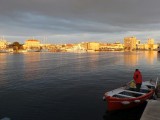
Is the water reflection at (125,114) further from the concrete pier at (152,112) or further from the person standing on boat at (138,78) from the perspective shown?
the concrete pier at (152,112)

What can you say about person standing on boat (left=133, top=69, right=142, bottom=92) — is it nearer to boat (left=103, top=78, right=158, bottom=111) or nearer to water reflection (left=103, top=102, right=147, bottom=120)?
boat (left=103, top=78, right=158, bottom=111)

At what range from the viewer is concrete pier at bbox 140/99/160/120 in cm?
1800

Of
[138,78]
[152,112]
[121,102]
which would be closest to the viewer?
[152,112]

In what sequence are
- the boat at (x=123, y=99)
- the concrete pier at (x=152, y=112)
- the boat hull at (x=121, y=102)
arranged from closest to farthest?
the concrete pier at (x=152, y=112)
the boat hull at (x=121, y=102)
the boat at (x=123, y=99)

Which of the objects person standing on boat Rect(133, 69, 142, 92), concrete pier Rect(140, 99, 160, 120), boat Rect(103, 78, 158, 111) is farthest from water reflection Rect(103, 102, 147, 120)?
concrete pier Rect(140, 99, 160, 120)

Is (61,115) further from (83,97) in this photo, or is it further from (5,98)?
(5,98)

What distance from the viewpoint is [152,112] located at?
753 inches

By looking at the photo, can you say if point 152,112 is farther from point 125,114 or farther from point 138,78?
point 138,78

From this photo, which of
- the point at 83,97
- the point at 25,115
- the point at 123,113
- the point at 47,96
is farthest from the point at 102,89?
the point at 25,115

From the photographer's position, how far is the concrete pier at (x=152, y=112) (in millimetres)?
18000

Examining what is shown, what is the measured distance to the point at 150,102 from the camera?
2192cm

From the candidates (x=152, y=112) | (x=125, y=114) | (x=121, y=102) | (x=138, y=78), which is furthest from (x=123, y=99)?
(x=138, y=78)

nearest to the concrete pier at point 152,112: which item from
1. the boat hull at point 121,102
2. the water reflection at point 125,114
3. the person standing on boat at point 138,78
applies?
the boat hull at point 121,102

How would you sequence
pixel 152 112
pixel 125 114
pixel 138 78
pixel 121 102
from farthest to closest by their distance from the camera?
pixel 138 78
pixel 125 114
pixel 121 102
pixel 152 112
